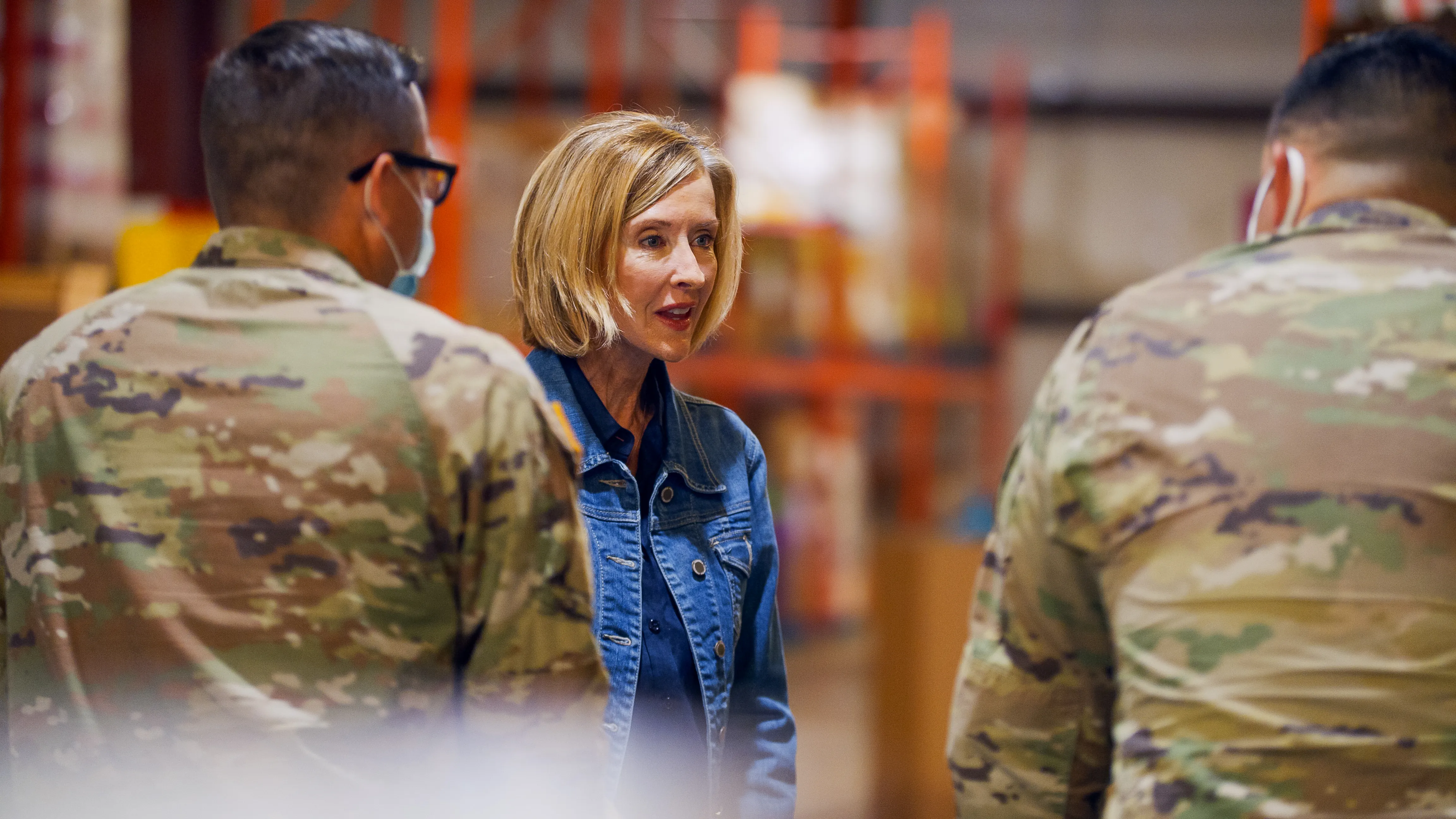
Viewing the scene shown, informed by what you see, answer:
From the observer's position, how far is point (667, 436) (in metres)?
1.89

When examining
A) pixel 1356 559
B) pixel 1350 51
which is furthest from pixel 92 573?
pixel 1350 51

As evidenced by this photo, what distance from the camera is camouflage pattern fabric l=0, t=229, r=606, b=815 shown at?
4.33 feet

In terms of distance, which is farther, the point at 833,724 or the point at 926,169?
the point at 926,169

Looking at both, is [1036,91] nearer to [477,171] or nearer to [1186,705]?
[477,171]

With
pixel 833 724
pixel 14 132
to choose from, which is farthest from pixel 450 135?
pixel 833 724

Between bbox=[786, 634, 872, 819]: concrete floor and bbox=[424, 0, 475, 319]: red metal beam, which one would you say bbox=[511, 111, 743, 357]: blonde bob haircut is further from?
bbox=[424, 0, 475, 319]: red metal beam

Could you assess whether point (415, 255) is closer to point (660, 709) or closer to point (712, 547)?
point (712, 547)

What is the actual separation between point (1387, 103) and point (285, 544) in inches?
55.9

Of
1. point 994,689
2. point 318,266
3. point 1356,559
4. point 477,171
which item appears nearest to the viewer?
point 1356,559

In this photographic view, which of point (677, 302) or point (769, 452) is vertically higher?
point (677, 302)

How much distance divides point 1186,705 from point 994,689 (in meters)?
0.25

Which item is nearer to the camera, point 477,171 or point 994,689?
point 994,689

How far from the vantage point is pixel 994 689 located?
4.99ft

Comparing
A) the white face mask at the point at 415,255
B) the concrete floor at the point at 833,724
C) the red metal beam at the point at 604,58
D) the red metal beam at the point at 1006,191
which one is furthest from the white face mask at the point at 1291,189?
the red metal beam at the point at 1006,191
